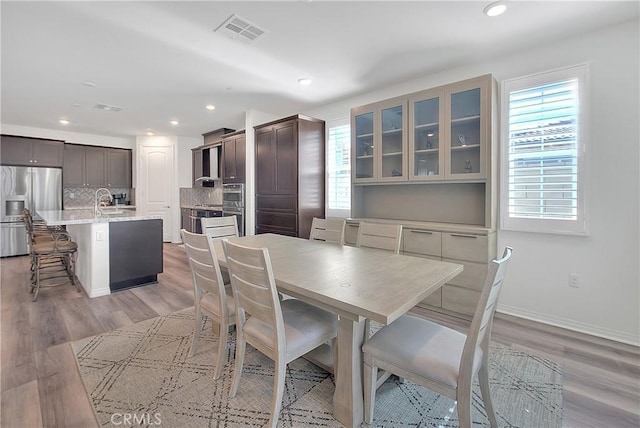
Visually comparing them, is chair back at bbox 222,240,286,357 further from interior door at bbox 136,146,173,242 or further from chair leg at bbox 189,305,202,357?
interior door at bbox 136,146,173,242

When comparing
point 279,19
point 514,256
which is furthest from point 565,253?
point 279,19

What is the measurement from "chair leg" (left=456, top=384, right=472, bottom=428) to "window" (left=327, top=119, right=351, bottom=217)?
3178mm

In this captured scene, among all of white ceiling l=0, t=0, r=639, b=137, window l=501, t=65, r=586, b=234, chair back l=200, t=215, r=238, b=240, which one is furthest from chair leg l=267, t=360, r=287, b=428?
window l=501, t=65, r=586, b=234

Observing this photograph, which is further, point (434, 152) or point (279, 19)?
point (434, 152)

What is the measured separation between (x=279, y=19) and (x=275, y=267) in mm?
1960

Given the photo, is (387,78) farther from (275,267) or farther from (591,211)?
(275,267)

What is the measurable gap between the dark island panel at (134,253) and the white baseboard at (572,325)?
4166 mm

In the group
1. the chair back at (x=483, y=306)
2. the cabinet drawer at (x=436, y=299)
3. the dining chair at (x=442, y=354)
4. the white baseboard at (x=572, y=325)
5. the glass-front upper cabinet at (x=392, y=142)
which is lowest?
the white baseboard at (x=572, y=325)

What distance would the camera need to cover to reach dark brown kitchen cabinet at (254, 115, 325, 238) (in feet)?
14.0

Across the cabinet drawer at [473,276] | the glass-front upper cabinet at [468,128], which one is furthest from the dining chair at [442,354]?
the glass-front upper cabinet at [468,128]

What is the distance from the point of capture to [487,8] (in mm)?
2240

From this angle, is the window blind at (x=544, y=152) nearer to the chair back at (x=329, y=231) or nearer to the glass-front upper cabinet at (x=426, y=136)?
the glass-front upper cabinet at (x=426, y=136)

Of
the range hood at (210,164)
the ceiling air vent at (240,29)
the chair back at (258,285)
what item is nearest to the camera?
the chair back at (258,285)

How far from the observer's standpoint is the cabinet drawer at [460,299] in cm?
287
